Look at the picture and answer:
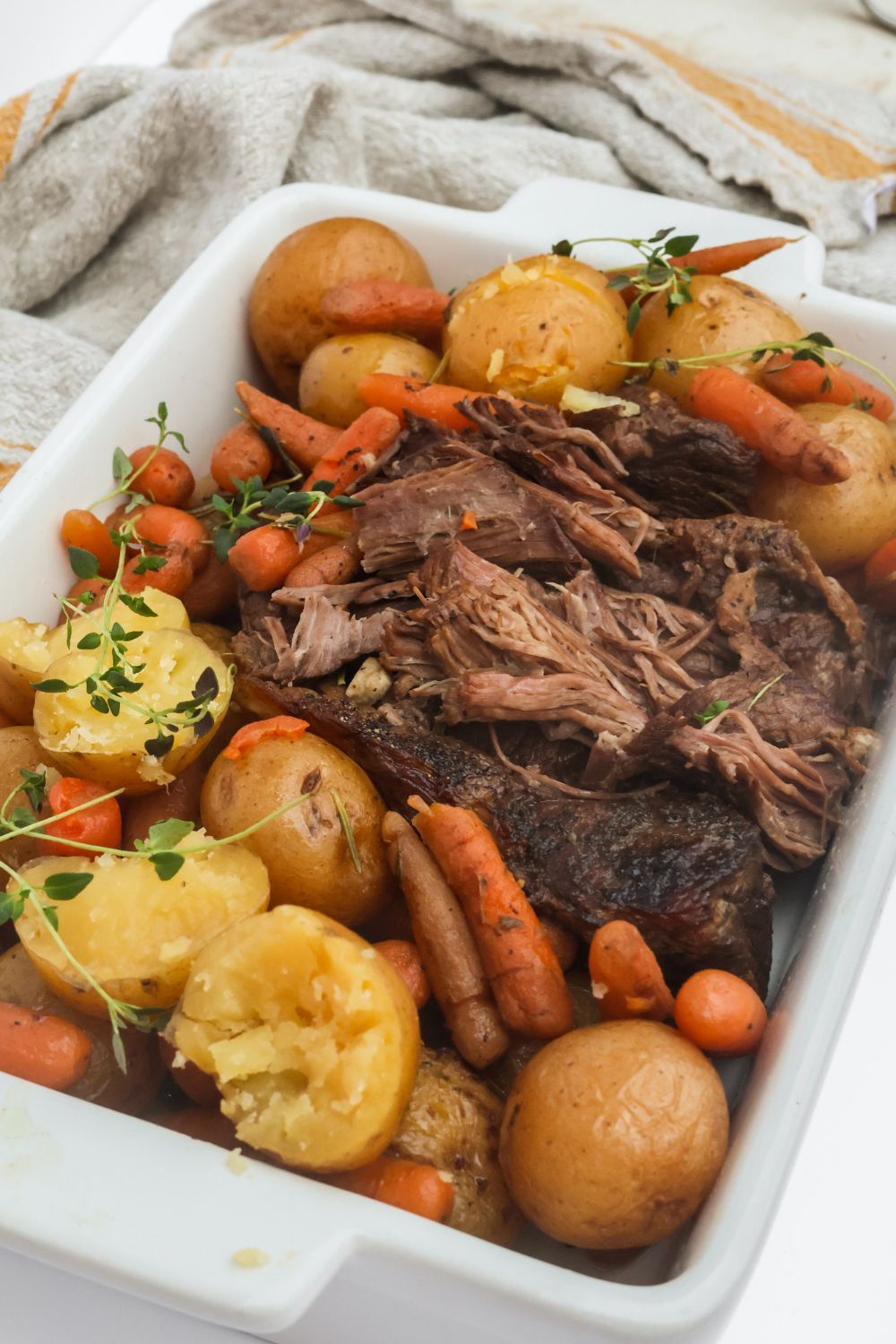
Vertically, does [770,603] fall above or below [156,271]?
below

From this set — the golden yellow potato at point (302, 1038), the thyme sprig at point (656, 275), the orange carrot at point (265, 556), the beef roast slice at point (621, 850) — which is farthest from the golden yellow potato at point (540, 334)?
the golden yellow potato at point (302, 1038)

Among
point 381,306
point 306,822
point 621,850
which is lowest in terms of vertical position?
point 621,850

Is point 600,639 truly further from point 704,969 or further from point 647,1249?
point 647,1249

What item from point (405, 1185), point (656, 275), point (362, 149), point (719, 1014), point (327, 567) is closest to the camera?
point (405, 1185)

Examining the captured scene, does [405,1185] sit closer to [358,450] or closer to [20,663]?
[20,663]

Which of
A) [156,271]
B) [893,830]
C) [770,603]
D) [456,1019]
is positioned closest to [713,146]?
[156,271]

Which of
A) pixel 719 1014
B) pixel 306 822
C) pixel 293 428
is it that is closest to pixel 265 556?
pixel 293 428
